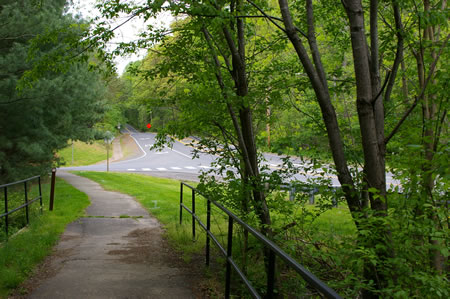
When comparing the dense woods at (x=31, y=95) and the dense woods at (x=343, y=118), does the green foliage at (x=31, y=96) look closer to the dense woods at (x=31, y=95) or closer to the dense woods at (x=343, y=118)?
the dense woods at (x=31, y=95)

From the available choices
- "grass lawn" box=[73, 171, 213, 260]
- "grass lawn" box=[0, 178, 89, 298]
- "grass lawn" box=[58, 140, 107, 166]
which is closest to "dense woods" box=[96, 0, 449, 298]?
"grass lawn" box=[73, 171, 213, 260]

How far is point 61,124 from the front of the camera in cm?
1516

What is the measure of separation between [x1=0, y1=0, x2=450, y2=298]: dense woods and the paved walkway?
1.14m

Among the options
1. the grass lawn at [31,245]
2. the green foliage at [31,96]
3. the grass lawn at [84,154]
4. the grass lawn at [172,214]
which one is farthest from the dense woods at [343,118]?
the grass lawn at [84,154]

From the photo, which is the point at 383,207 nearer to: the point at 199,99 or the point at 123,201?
the point at 199,99

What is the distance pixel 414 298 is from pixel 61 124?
1421cm

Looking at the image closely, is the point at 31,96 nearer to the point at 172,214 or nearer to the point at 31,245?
the point at 172,214

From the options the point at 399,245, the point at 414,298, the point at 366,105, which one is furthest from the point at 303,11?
the point at 414,298

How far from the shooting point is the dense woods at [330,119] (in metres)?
3.48

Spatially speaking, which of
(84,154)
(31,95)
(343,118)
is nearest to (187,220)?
(343,118)

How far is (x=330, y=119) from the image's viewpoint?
4.16m

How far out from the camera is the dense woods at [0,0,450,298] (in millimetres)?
3482

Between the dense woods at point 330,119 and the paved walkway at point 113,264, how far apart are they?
3.75ft

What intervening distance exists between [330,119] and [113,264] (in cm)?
373
